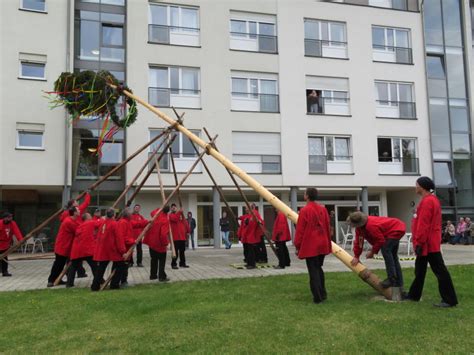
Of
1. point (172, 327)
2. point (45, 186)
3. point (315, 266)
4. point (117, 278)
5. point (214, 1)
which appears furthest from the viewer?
point (214, 1)

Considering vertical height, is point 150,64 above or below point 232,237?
above

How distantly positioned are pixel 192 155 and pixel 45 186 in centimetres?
701

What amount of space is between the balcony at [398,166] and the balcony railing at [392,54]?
5.83m

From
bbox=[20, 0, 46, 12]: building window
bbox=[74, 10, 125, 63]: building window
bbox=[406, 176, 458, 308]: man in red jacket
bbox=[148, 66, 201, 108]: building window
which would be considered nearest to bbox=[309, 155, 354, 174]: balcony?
bbox=[148, 66, 201, 108]: building window

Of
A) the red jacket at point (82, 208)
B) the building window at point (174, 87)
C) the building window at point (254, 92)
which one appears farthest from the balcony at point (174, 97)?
the red jacket at point (82, 208)

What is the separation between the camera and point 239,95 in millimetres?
25141

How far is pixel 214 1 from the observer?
25281 mm

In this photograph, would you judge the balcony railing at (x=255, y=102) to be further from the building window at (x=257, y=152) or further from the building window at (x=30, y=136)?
the building window at (x=30, y=136)

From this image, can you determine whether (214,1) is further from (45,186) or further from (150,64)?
(45,186)

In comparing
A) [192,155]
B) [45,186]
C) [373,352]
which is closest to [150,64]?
[192,155]

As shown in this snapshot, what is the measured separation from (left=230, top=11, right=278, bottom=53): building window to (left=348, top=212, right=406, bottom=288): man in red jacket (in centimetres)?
1919

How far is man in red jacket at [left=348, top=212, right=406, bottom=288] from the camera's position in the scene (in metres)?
7.73

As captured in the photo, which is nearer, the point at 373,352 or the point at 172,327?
the point at 373,352

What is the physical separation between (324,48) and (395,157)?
24.2 feet
